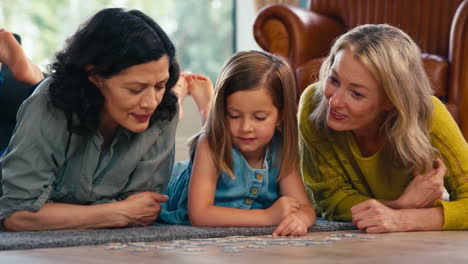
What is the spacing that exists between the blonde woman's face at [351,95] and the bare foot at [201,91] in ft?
2.43

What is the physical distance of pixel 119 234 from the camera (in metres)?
1.69

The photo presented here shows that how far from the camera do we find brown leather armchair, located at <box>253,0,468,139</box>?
Answer: 2.91 meters

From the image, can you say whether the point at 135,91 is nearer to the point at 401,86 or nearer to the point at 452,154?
the point at 401,86

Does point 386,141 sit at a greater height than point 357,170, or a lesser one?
greater

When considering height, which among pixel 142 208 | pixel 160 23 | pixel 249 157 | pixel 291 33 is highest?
pixel 291 33

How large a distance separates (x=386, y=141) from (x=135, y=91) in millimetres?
766

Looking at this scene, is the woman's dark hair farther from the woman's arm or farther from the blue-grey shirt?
the woman's arm

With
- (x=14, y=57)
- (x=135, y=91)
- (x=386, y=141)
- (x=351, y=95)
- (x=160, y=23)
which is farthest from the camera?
(x=160, y=23)

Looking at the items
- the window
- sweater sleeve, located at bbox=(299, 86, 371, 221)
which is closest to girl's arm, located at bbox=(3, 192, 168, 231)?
sweater sleeve, located at bbox=(299, 86, 371, 221)

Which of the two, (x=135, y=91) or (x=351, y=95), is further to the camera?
(x=351, y=95)

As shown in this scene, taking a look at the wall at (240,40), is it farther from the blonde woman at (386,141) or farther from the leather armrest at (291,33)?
the blonde woman at (386,141)

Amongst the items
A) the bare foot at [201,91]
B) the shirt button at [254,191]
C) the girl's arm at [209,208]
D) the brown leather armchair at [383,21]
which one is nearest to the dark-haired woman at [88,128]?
the girl's arm at [209,208]

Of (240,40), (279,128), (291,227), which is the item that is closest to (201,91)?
(279,128)

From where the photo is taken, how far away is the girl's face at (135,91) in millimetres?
1775
